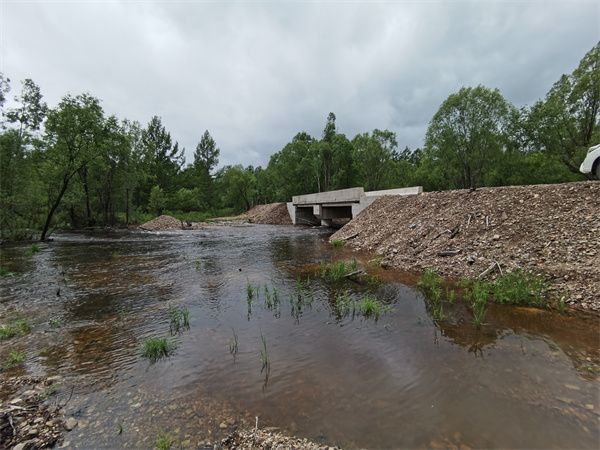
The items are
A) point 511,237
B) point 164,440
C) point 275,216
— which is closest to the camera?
point 164,440

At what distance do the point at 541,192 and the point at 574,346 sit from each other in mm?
8944

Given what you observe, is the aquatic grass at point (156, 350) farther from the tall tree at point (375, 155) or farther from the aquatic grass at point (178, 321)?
the tall tree at point (375, 155)

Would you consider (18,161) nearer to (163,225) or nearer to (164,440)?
(163,225)

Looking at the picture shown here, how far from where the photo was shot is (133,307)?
6.63 m

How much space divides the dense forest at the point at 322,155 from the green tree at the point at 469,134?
99 millimetres

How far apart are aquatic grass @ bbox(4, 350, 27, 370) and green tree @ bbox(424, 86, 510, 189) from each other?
35.3 metres

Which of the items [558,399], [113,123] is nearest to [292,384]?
[558,399]

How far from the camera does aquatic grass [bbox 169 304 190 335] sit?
18.0ft

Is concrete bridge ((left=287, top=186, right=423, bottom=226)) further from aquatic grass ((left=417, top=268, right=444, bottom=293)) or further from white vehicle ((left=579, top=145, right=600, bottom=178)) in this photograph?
aquatic grass ((left=417, top=268, right=444, bottom=293))

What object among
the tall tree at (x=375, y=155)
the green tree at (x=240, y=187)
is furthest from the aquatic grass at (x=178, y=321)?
the green tree at (x=240, y=187)

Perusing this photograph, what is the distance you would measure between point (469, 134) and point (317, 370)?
3354 cm

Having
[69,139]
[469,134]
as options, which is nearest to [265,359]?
[69,139]

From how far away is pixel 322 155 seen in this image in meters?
48.8

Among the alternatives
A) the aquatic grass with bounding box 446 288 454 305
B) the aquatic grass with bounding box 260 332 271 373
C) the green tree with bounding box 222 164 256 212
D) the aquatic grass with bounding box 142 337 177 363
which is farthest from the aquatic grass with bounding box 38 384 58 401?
the green tree with bounding box 222 164 256 212
